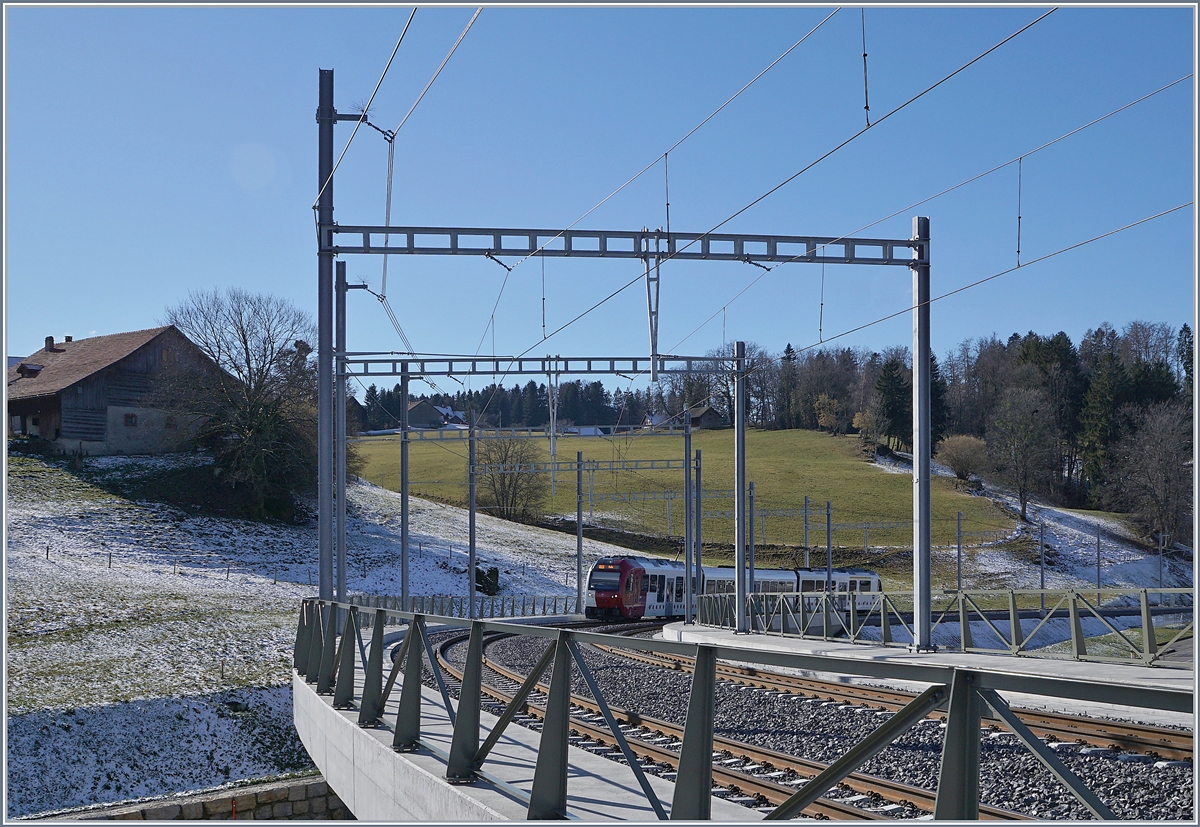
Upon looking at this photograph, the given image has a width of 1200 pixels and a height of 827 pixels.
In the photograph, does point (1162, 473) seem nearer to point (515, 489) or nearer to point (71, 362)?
point (515, 489)

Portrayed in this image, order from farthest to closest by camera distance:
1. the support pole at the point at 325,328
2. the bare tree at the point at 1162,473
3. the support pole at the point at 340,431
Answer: the bare tree at the point at 1162,473
the support pole at the point at 340,431
the support pole at the point at 325,328

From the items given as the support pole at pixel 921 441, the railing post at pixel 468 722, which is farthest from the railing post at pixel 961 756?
the support pole at pixel 921 441

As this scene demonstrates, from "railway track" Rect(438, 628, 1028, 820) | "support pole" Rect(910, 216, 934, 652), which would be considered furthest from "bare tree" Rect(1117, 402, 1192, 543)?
"railway track" Rect(438, 628, 1028, 820)

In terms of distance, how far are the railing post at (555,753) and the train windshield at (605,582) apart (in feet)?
112

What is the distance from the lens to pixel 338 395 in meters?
23.1

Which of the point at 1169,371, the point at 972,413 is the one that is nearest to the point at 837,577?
the point at 1169,371

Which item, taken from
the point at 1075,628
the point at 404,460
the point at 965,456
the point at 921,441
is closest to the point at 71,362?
the point at 404,460

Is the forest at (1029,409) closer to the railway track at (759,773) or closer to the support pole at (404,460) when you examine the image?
the support pole at (404,460)

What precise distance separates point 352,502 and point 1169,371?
197 ft

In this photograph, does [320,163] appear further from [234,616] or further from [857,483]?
[857,483]

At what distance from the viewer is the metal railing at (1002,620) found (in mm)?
14320

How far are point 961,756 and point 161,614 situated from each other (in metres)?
32.4

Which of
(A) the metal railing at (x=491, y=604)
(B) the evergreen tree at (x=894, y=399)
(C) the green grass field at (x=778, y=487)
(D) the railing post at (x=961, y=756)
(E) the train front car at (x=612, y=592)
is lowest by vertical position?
(A) the metal railing at (x=491, y=604)

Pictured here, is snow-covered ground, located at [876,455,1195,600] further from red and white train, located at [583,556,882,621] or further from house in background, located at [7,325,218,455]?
house in background, located at [7,325,218,455]
